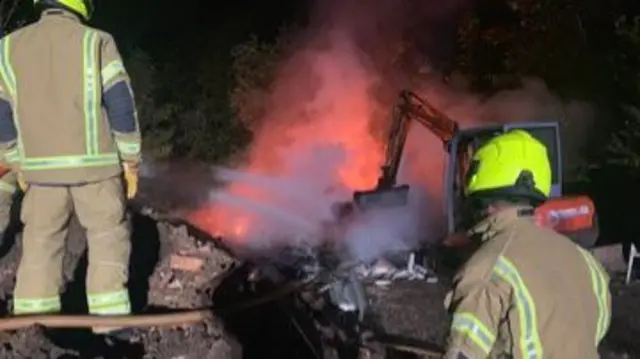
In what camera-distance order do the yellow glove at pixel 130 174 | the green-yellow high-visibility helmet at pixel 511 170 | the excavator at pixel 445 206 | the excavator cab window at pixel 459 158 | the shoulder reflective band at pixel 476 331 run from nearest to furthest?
1. the shoulder reflective band at pixel 476 331
2. the green-yellow high-visibility helmet at pixel 511 170
3. the yellow glove at pixel 130 174
4. the excavator at pixel 445 206
5. the excavator cab window at pixel 459 158

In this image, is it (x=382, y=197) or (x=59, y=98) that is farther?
(x=382, y=197)

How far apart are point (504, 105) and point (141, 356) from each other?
7783 millimetres

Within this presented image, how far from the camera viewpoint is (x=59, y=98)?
5.85 metres

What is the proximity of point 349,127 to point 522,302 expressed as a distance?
32.1 ft

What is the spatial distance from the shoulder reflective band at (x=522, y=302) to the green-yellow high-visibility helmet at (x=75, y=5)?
11.7 ft

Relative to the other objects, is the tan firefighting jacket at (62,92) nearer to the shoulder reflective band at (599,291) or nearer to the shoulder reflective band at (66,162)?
the shoulder reflective band at (66,162)

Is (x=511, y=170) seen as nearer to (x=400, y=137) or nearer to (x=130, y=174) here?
(x=130, y=174)

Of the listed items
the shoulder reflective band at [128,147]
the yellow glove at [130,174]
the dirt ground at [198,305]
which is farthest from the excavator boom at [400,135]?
the shoulder reflective band at [128,147]

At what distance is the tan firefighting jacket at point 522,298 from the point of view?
324cm

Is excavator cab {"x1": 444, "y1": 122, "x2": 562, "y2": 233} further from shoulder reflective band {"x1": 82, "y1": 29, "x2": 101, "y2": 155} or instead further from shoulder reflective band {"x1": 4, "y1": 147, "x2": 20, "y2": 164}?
shoulder reflective band {"x1": 4, "y1": 147, "x2": 20, "y2": 164}

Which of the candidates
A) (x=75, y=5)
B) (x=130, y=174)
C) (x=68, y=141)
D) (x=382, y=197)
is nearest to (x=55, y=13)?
(x=75, y=5)

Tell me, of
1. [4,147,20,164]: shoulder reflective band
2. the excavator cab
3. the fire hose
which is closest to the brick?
the fire hose

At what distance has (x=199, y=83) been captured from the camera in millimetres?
15406

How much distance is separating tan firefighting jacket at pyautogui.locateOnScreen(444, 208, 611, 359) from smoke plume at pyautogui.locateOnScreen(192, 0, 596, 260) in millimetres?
6118
